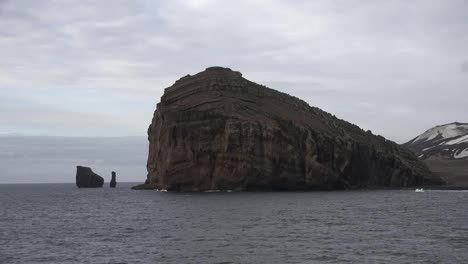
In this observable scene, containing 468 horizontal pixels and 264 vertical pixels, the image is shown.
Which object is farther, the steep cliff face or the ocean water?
the steep cliff face

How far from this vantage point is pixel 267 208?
83.5 meters

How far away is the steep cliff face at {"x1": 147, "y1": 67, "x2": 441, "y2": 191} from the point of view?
126 metres

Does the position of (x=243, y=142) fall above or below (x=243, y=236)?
above

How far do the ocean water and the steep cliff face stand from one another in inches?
1561

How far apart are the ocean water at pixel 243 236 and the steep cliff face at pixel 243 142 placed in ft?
130

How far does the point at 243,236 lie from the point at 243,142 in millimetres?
72636

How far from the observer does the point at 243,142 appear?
125m

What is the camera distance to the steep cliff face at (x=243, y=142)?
12606cm

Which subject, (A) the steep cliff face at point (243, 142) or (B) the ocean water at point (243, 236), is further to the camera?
(A) the steep cliff face at point (243, 142)

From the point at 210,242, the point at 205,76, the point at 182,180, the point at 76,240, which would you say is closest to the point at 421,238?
the point at 210,242

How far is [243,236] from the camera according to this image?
5294cm

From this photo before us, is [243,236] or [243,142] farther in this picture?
[243,142]

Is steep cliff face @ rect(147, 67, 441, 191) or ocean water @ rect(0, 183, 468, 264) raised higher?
steep cliff face @ rect(147, 67, 441, 191)

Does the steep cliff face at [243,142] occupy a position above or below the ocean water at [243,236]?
above
